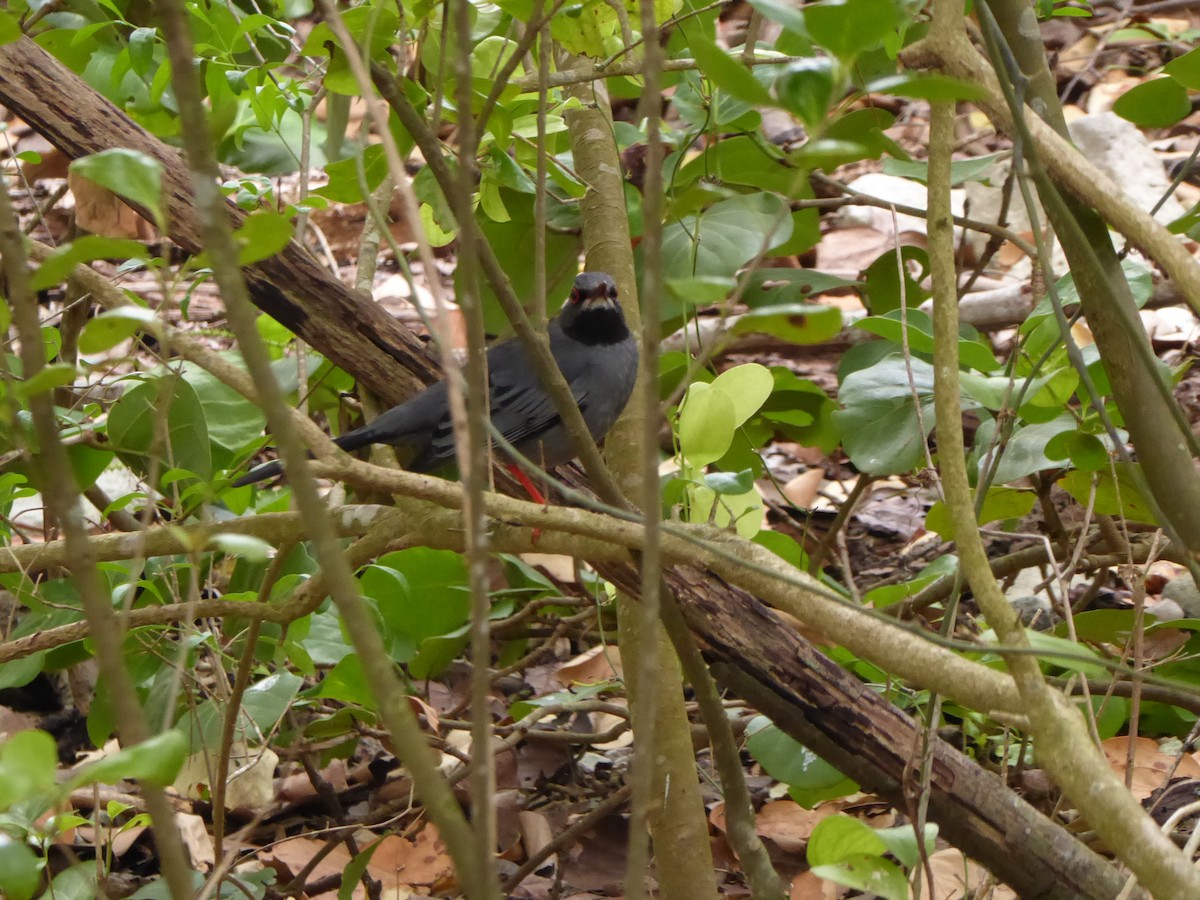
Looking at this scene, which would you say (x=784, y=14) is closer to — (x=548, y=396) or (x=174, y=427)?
(x=174, y=427)

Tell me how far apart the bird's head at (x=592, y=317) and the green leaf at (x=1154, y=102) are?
1.80 meters

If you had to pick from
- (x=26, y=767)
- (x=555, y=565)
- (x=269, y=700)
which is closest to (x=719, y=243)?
(x=269, y=700)

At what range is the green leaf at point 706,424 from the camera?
233 cm

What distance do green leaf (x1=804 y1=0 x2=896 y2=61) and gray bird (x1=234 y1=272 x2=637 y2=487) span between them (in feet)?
7.42

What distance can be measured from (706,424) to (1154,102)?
110 centimetres

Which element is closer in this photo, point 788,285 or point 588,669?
point 788,285

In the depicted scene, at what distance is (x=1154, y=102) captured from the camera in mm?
2398

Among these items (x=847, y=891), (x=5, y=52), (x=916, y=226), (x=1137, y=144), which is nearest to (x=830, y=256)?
(x=916, y=226)

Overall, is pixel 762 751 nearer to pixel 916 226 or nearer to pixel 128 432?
pixel 128 432

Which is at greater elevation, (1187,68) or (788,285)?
(1187,68)

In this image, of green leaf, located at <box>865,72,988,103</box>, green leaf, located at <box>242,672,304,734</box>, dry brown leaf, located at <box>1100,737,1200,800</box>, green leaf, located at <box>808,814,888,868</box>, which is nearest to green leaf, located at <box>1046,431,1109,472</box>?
dry brown leaf, located at <box>1100,737,1200,800</box>

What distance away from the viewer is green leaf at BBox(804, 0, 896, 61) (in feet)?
3.81

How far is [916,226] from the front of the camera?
5.73 metres

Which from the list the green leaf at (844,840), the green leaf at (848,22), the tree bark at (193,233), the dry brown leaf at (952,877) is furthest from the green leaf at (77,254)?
the dry brown leaf at (952,877)
